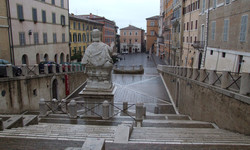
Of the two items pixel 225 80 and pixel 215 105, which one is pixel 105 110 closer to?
pixel 215 105

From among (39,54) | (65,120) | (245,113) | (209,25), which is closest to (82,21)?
(39,54)

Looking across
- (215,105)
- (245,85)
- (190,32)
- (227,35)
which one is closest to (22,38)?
(227,35)

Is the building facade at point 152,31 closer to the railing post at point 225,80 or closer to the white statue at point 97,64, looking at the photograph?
the railing post at point 225,80

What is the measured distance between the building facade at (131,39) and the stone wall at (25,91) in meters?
72.2

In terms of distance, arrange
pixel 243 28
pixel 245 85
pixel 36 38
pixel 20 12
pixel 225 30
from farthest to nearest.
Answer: pixel 36 38, pixel 20 12, pixel 225 30, pixel 243 28, pixel 245 85

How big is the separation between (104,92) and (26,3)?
19.8 m

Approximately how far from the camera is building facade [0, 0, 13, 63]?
19.4 m

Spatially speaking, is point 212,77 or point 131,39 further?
point 131,39

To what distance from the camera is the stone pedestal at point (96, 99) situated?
8.66 meters

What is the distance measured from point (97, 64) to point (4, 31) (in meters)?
15.8

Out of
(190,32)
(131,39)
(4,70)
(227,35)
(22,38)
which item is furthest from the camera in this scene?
(131,39)

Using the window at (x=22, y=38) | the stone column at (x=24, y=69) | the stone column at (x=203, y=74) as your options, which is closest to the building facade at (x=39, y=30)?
the window at (x=22, y=38)

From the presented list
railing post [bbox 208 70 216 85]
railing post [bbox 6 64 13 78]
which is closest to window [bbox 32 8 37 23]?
railing post [bbox 6 64 13 78]

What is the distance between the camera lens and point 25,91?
14.1 metres
